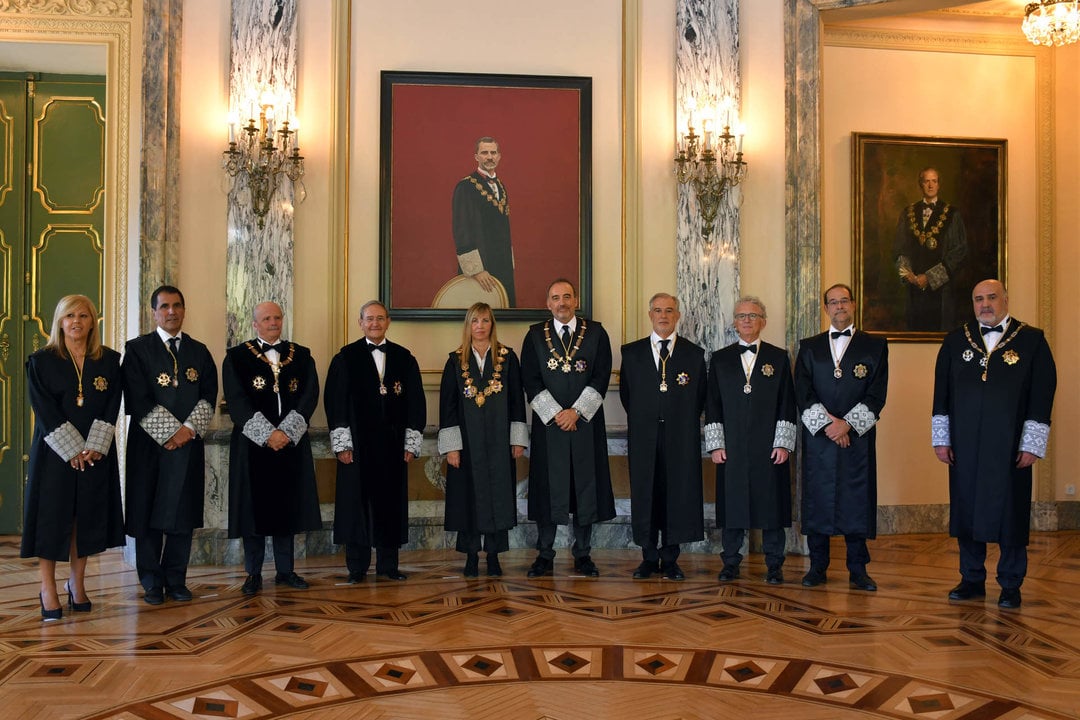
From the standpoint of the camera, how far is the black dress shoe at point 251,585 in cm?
495

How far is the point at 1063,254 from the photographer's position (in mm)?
7449

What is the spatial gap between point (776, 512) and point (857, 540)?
45 centimetres

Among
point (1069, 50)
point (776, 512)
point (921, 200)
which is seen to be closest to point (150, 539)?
point (776, 512)

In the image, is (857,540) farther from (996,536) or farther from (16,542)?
(16,542)

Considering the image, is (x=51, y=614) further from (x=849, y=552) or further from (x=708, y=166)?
(x=708, y=166)

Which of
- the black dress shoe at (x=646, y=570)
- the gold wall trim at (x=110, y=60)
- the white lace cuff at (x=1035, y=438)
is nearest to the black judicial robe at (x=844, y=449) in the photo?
the white lace cuff at (x=1035, y=438)

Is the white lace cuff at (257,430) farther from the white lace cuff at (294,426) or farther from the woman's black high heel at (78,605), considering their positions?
the woman's black high heel at (78,605)

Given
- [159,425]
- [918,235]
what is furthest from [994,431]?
[159,425]

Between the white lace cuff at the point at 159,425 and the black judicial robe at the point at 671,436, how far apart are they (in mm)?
2481

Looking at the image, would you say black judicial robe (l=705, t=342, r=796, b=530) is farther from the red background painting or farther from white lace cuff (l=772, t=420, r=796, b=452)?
the red background painting

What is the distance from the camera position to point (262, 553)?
5.04 meters

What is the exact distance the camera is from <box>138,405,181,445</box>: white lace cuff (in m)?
4.78

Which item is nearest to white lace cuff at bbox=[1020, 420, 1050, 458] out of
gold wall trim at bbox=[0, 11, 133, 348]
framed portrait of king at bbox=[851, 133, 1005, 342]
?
framed portrait of king at bbox=[851, 133, 1005, 342]

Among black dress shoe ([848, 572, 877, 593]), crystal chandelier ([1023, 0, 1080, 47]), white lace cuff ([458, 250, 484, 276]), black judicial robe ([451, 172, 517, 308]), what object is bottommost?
black dress shoe ([848, 572, 877, 593])
